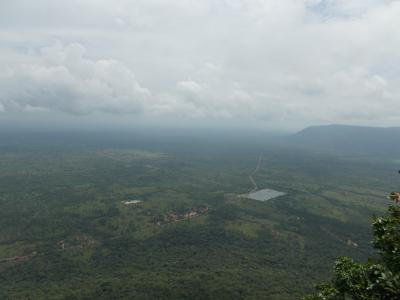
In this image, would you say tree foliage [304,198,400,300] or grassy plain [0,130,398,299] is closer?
tree foliage [304,198,400,300]

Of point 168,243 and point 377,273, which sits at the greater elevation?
point 377,273

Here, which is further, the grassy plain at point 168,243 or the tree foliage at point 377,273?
the grassy plain at point 168,243

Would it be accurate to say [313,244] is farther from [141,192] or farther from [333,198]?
[141,192]

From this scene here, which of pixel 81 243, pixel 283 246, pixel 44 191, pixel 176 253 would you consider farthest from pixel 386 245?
pixel 44 191

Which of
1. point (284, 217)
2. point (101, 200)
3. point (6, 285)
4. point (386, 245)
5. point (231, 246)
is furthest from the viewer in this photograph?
point (101, 200)

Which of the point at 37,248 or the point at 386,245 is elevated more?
the point at 386,245

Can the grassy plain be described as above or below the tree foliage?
below

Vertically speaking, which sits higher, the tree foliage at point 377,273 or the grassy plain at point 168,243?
the tree foliage at point 377,273

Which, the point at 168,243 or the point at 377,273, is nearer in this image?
the point at 377,273
